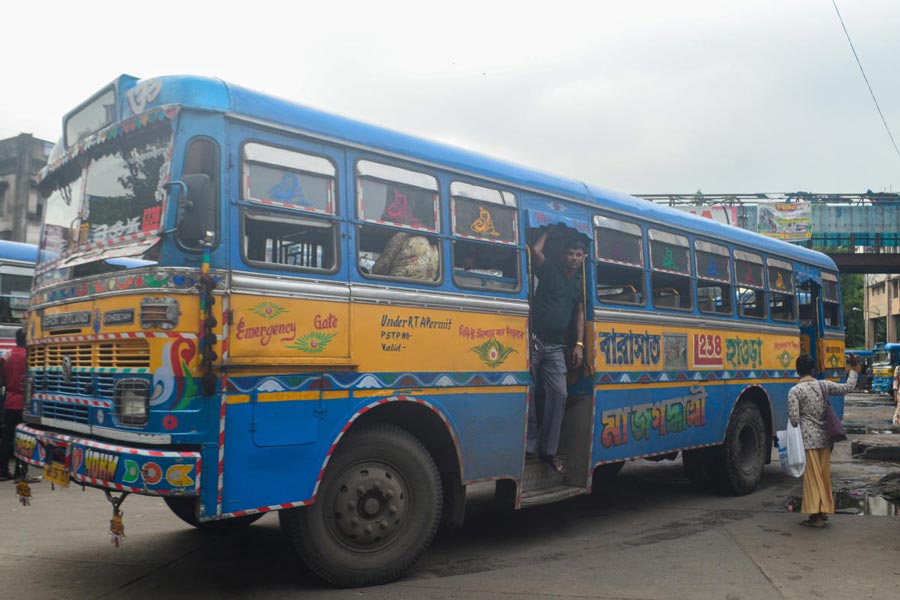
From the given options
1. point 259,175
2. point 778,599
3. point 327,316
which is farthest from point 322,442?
point 778,599

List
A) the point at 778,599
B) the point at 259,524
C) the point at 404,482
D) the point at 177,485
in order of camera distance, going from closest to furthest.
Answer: the point at 177,485 < the point at 778,599 < the point at 404,482 < the point at 259,524

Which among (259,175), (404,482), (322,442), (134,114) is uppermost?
(134,114)

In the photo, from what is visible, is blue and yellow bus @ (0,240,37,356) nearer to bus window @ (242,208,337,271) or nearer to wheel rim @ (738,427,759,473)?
bus window @ (242,208,337,271)

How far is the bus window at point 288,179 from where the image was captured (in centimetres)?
474

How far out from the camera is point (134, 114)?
4859 millimetres

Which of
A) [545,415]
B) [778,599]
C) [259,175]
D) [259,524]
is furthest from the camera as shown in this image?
[259,524]

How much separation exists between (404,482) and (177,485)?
5.56 ft

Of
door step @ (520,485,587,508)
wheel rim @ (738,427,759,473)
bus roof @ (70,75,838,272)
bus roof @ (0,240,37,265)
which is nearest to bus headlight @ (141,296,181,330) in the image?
bus roof @ (70,75,838,272)

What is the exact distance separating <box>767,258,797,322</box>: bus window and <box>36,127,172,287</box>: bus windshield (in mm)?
7933

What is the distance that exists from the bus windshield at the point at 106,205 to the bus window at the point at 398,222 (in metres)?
1.28

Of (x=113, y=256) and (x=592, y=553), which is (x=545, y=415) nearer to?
(x=592, y=553)

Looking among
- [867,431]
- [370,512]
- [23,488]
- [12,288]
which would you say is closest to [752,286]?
[370,512]

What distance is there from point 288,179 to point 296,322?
2.90ft

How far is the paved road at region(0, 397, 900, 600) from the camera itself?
17.3 ft
